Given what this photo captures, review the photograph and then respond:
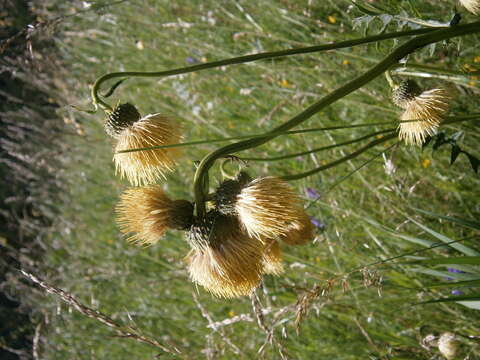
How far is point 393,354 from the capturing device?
1441 mm

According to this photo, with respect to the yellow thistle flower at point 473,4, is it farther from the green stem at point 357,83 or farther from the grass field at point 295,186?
the green stem at point 357,83

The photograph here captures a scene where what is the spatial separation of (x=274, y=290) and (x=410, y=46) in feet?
5.28

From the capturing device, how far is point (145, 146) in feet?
3.57

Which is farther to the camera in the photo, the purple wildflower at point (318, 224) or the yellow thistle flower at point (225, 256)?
the purple wildflower at point (318, 224)

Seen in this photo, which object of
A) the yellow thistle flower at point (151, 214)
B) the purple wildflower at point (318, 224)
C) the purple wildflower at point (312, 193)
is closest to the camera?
the yellow thistle flower at point (151, 214)

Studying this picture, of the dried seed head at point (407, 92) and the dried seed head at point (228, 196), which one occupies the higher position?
the dried seed head at point (407, 92)

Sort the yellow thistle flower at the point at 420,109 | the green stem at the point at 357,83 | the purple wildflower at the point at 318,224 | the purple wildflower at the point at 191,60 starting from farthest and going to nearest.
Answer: the purple wildflower at the point at 191,60 < the purple wildflower at the point at 318,224 < the yellow thistle flower at the point at 420,109 < the green stem at the point at 357,83

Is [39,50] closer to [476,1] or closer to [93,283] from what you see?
[93,283]

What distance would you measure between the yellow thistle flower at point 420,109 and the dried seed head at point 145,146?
20.9 inches

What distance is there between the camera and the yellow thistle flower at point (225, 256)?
3.22 ft

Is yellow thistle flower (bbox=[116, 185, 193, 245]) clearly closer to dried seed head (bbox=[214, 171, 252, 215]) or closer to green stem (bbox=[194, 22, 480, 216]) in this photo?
dried seed head (bbox=[214, 171, 252, 215])

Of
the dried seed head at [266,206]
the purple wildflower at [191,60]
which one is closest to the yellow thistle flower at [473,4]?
the dried seed head at [266,206]

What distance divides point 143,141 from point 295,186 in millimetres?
1270

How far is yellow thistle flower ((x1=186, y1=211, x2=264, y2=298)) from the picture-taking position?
98 cm
